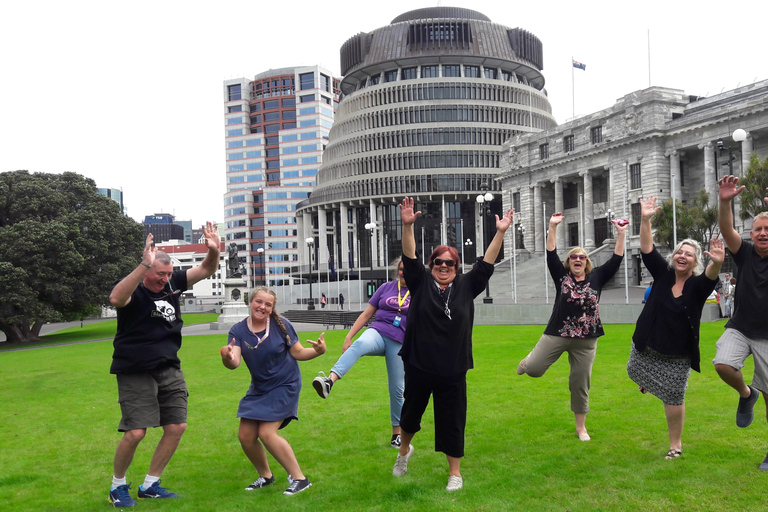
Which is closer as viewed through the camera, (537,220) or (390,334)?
(390,334)

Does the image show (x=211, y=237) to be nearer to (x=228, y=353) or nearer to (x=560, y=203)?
(x=228, y=353)

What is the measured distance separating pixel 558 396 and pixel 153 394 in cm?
692

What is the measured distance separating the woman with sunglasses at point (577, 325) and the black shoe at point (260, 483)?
10.2ft

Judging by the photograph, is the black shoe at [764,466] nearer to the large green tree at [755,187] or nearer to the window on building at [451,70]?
the large green tree at [755,187]

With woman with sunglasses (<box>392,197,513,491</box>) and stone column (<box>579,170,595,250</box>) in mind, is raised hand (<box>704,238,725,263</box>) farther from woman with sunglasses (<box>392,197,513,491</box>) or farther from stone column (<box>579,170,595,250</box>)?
stone column (<box>579,170,595,250</box>)

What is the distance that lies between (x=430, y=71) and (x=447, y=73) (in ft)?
7.83

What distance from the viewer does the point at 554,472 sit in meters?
6.52

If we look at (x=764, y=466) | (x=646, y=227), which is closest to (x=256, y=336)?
(x=646, y=227)

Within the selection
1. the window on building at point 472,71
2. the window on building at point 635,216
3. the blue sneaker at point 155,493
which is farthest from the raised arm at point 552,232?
the window on building at point 472,71

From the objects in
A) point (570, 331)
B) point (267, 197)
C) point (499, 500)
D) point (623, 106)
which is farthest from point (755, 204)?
point (267, 197)

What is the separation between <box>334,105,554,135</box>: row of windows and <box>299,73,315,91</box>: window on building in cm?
5807

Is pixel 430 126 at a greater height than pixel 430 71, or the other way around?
pixel 430 71

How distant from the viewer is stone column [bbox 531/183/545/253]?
68.9 meters

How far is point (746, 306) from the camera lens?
634 centimetres
